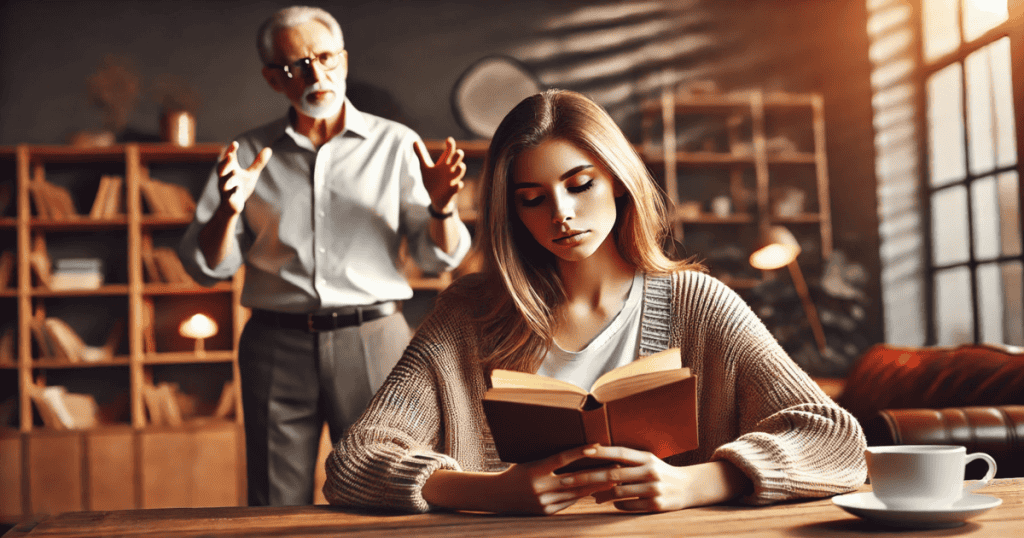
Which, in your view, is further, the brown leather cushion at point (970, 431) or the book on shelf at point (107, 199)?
the book on shelf at point (107, 199)

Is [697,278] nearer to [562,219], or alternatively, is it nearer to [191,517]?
[562,219]

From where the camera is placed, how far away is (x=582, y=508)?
112cm

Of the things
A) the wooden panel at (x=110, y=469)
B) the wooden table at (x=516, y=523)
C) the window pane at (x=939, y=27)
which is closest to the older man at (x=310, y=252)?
the wooden table at (x=516, y=523)

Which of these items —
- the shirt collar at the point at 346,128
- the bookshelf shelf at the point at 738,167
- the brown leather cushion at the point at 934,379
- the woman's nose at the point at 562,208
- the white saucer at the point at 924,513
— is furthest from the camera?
the bookshelf shelf at the point at 738,167

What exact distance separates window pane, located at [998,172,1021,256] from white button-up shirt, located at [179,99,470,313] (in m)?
3.30

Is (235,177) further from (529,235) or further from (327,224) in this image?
(529,235)

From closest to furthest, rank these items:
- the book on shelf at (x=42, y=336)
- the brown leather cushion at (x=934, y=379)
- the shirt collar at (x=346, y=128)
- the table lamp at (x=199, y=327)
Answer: the shirt collar at (x=346, y=128) → the brown leather cushion at (x=934, y=379) → the table lamp at (x=199, y=327) → the book on shelf at (x=42, y=336)

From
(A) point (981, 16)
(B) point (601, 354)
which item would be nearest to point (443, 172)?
(B) point (601, 354)

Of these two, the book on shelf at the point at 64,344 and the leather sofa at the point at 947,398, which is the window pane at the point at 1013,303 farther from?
the book on shelf at the point at 64,344

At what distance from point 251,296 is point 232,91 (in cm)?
312

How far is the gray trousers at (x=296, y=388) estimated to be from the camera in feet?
7.04

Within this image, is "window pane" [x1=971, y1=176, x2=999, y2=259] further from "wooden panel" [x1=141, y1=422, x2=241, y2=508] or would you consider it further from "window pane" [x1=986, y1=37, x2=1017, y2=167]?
"wooden panel" [x1=141, y1=422, x2=241, y2=508]

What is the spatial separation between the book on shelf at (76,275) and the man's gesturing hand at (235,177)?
2.90 meters

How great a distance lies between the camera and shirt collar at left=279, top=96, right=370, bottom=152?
7.47 feet
